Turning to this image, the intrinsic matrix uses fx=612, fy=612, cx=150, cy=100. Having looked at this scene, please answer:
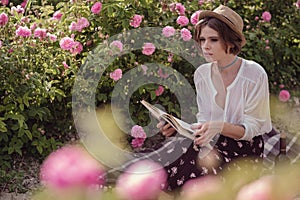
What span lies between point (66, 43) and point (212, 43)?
3.68 ft

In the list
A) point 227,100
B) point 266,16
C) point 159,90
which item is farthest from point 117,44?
point 266,16

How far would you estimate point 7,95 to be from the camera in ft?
11.4

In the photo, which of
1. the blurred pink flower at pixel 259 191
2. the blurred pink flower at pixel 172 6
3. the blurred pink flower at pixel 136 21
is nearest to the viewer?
the blurred pink flower at pixel 259 191

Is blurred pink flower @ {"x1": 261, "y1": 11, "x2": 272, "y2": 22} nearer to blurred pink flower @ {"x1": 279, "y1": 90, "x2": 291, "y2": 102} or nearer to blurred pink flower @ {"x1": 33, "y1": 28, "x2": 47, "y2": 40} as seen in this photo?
blurred pink flower @ {"x1": 279, "y1": 90, "x2": 291, "y2": 102}

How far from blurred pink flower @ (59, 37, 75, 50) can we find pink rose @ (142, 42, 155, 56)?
44 cm

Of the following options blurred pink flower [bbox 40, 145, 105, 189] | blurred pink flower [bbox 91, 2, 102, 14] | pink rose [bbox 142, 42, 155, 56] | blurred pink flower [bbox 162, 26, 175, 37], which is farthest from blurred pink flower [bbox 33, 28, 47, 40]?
blurred pink flower [bbox 40, 145, 105, 189]

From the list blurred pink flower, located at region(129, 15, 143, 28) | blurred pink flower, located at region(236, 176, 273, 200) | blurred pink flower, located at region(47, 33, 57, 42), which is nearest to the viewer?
blurred pink flower, located at region(236, 176, 273, 200)

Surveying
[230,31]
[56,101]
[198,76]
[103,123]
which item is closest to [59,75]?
[56,101]

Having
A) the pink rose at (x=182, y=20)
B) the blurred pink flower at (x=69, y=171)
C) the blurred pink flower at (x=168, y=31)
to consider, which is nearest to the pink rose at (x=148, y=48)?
the blurred pink flower at (x=168, y=31)

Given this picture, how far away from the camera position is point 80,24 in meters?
3.64

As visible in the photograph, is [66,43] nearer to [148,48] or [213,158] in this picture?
[148,48]

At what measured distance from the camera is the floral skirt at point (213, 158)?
8.77 feet

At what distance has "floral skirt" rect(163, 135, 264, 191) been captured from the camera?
A: 2.67 metres

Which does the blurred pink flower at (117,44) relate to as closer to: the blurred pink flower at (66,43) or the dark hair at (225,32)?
the blurred pink flower at (66,43)
